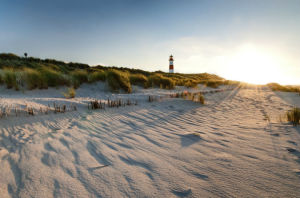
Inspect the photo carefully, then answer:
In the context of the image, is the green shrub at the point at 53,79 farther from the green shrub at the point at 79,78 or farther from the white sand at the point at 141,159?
the white sand at the point at 141,159

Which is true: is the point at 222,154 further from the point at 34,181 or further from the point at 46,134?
the point at 46,134

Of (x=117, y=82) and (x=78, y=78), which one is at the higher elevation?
(x=78, y=78)

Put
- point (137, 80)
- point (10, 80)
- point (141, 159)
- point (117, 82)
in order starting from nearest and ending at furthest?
point (141, 159), point (10, 80), point (117, 82), point (137, 80)

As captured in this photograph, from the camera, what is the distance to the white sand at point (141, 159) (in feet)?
4.31

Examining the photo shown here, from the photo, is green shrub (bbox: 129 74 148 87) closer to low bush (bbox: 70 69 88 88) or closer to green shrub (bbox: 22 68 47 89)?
low bush (bbox: 70 69 88 88)

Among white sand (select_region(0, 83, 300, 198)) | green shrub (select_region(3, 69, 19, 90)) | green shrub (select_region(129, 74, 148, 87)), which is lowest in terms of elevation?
white sand (select_region(0, 83, 300, 198))

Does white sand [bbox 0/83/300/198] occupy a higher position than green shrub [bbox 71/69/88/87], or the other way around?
green shrub [bbox 71/69/88/87]

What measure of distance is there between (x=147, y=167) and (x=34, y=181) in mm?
1106

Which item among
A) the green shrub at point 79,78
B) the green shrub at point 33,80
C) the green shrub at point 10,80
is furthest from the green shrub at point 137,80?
the green shrub at point 10,80

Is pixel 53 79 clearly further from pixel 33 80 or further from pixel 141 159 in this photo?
pixel 141 159

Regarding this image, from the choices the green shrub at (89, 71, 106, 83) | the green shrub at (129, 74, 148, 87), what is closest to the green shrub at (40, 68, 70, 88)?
the green shrub at (89, 71, 106, 83)

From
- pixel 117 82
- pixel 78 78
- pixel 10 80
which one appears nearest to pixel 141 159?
pixel 117 82

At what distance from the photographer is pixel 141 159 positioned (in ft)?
5.90

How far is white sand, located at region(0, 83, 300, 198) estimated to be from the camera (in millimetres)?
1313
